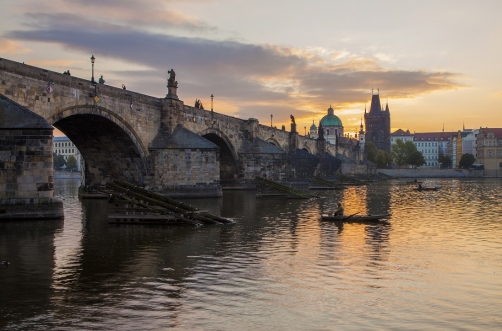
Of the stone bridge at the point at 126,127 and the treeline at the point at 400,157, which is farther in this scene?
the treeline at the point at 400,157

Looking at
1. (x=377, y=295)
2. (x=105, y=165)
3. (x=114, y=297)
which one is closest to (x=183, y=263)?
(x=114, y=297)

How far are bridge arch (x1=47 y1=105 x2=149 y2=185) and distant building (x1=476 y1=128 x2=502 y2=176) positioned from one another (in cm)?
10813

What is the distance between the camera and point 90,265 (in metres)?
14.2

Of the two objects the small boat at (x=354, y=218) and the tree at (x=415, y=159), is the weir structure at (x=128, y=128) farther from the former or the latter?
the tree at (x=415, y=159)

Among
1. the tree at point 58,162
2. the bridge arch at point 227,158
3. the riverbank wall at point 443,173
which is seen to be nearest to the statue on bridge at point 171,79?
the bridge arch at point 227,158

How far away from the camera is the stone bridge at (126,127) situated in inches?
1134

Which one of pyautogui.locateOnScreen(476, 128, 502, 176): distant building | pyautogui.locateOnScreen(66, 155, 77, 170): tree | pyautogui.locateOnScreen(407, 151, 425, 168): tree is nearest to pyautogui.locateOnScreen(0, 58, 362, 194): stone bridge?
pyautogui.locateOnScreen(476, 128, 502, 176): distant building

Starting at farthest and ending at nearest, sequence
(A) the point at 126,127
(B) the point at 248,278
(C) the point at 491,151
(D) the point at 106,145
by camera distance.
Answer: (C) the point at 491,151, (D) the point at 106,145, (A) the point at 126,127, (B) the point at 248,278

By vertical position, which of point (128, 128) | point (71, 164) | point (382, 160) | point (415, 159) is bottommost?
point (71, 164)

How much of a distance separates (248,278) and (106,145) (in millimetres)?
28799

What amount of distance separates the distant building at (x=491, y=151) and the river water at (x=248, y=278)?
119196 millimetres

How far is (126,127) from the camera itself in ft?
123

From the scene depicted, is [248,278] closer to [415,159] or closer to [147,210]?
[147,210]

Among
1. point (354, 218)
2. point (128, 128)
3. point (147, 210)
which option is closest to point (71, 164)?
point (128, 128)
